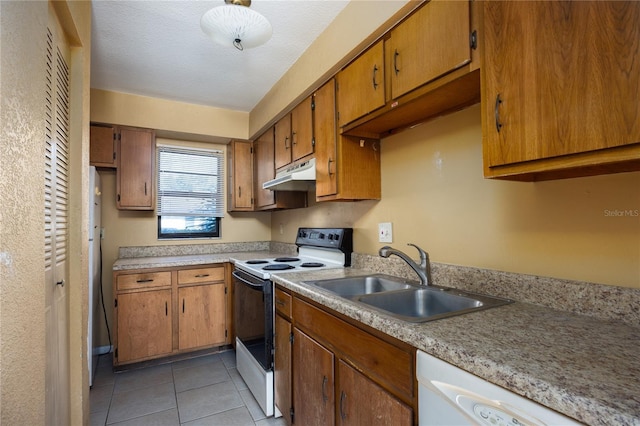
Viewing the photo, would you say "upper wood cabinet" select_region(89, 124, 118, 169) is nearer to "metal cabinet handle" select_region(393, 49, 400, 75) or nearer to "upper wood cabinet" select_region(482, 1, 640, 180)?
"metal cabinet handle" select_region(393, 49, 400, 75)

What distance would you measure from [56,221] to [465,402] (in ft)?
5.69

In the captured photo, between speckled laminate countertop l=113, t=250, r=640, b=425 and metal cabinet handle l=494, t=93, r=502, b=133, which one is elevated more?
metal cabinet handle l=494, t=93, r=502, b=133

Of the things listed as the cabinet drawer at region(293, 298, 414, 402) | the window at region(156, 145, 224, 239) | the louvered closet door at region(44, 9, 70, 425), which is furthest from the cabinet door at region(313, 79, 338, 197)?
the window at region(156, 145, 224, 239)

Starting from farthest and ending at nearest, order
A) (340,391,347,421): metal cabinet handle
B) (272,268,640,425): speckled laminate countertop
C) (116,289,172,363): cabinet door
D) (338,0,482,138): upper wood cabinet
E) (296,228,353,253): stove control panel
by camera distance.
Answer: (116,289,172,363): cabinet door → (296,228,353,253): stove control panel → (340,391,347,421): metal cabinet handle → (338,0,482,138): upper wood cabinet → (272,268,640,425): speckled laminate countertop

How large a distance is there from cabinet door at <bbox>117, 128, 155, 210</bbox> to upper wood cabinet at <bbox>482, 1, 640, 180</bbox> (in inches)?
120

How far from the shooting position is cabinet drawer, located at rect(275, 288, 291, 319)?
71.6 inches

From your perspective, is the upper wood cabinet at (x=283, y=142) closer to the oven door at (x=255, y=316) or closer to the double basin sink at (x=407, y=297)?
the oven door at (x=255, y=316)

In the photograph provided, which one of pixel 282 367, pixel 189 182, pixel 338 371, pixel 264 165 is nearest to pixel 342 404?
pixel 338 371

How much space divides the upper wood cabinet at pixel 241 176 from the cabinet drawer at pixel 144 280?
104cm

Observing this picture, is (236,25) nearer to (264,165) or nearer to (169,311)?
(264,165)

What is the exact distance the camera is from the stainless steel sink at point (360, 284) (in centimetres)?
174

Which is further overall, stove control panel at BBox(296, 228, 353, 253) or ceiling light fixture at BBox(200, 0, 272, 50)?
stove control panel at BBox(296, 228, 353, 253)

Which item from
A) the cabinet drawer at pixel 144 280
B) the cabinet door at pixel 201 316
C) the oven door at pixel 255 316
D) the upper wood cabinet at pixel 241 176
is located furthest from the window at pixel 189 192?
the oven door at pixel 255 316

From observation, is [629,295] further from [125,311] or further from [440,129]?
[125,311]
